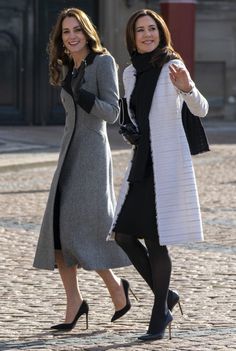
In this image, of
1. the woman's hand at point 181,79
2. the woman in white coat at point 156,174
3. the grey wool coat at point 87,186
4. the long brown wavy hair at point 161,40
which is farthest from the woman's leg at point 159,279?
the long brown wavy hair at point 161,40

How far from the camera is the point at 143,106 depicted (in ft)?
23.9

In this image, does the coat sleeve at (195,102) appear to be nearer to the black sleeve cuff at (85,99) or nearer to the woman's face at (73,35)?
the black sleeve cuff at (85,99)

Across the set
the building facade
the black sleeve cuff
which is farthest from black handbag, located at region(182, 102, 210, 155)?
the building facade

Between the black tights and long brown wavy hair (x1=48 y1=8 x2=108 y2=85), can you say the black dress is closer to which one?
the black tights

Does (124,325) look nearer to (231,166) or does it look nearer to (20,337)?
(20,337)

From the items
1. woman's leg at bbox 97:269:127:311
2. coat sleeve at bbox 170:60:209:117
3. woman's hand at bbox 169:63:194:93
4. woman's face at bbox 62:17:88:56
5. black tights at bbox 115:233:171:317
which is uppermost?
woman's face at bbox 62:17:88:56

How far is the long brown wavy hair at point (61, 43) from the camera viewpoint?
298 inches

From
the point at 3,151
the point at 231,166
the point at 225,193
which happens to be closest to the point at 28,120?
the point at 3,151

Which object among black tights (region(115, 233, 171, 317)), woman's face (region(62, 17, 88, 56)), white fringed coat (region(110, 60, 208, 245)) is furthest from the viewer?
woman's face (region(62, 17, 88, 56))

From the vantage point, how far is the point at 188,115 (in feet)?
23.9

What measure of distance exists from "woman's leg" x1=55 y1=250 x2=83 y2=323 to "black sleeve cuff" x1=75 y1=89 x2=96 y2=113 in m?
0.79

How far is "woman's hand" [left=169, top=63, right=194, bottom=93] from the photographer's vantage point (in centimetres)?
700

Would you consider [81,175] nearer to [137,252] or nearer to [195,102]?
[137,252]

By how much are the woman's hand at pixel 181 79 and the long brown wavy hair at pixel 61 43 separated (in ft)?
2.32
